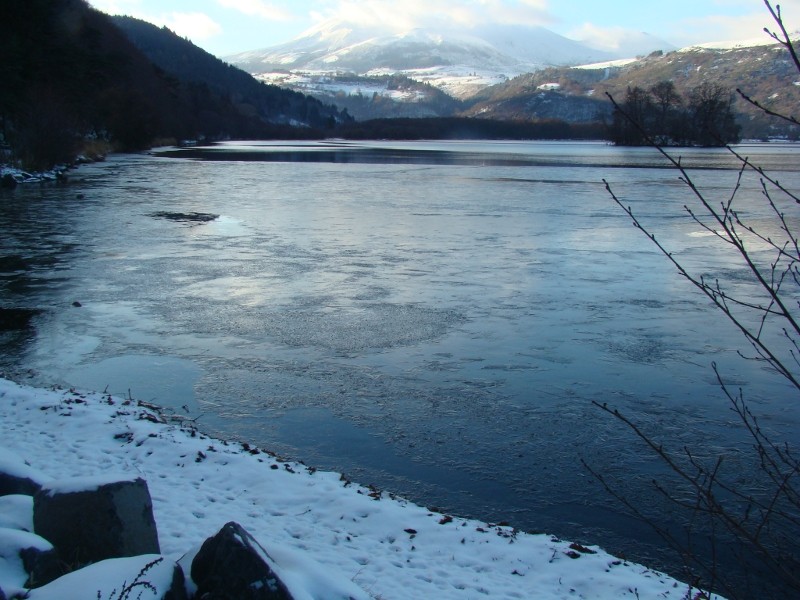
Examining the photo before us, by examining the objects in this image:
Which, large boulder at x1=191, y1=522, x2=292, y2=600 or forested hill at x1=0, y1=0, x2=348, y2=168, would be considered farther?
forested hill at x1=0, y1=0, x2=348, y2=168

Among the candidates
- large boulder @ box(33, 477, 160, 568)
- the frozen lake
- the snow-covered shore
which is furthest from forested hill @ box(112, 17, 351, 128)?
large boulder @ box(33, 477, 160, 568)

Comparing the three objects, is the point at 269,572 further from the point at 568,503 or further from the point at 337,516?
the point at 568,503

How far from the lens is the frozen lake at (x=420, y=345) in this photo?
20.2ft

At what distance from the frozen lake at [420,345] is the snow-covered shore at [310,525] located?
17.5 inches

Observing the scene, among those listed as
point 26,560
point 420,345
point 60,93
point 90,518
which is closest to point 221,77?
point 60,93

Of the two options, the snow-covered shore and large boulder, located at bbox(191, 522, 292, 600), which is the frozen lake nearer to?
the snow-covered shore

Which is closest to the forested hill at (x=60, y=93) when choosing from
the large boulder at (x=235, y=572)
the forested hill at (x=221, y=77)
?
the large boulder at (x=235, y=572)

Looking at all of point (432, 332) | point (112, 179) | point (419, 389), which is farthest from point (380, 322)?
point (112, 179)

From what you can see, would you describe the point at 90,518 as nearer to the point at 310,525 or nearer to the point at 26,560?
the point at 26,560

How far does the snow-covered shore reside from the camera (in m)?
4.24

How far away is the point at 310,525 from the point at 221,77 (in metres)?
186

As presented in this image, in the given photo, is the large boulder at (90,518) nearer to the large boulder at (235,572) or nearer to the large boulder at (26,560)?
the large boulder at (26,560)

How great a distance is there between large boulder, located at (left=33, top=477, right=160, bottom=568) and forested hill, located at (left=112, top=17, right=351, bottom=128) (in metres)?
164

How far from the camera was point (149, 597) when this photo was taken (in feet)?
9.87
